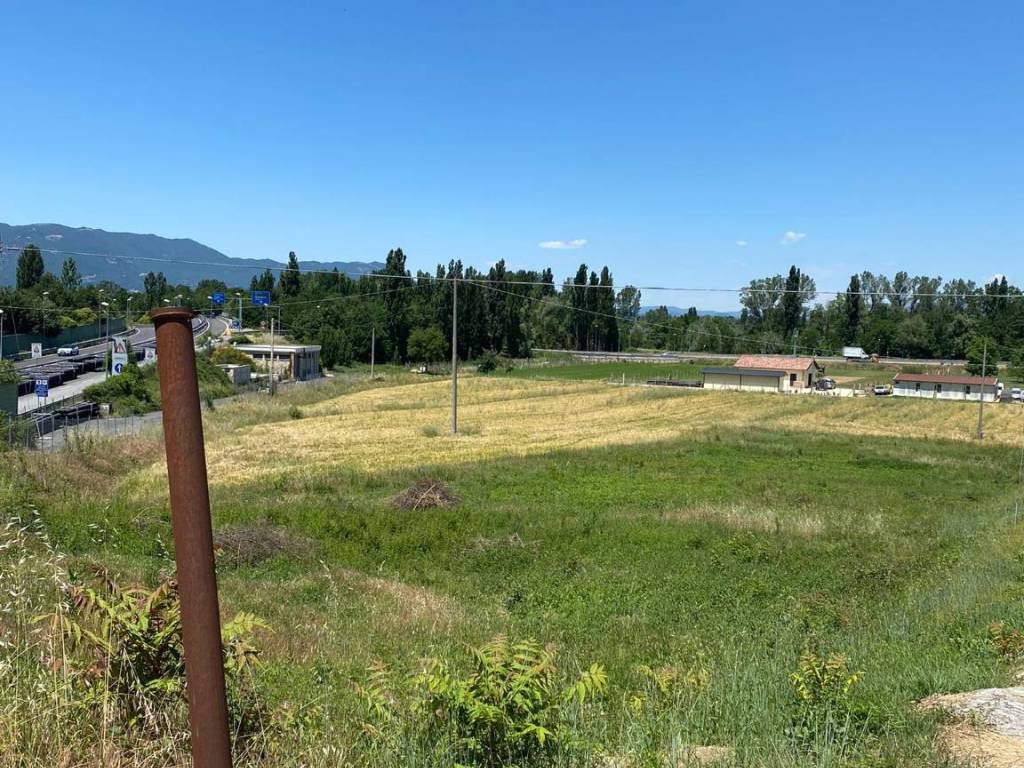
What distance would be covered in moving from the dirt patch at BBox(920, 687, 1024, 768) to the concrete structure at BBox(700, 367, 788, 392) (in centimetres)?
7911

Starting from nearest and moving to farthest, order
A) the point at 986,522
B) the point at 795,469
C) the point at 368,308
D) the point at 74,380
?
the point at 986,522, the point at 795,469, the point at 74,380, the point at 368,308

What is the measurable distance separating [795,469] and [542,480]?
1097cm

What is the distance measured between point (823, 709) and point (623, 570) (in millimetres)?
9054

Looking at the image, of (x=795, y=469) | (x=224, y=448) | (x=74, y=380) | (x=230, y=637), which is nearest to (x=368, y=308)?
(x=74, y=380)

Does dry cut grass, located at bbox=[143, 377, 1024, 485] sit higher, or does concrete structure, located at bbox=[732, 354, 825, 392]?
concrete structure, located at bbox=[732, 354, 825, 392]

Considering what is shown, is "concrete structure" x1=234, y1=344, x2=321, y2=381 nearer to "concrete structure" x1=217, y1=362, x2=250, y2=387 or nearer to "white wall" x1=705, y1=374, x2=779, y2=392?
"concrete structure" x1=217, y1=362, x2=250, y2=387

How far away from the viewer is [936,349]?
124m

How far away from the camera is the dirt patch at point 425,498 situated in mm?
20172

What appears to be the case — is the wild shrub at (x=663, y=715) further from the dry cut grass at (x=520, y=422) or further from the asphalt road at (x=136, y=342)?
the asphalt road at (x=136, y=342)

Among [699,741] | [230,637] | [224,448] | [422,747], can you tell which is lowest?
[224,448]

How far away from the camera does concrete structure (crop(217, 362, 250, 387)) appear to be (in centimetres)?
6875

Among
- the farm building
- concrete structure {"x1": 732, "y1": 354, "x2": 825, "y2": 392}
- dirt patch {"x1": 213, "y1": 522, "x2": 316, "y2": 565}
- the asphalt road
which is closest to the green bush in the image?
the asphalt road

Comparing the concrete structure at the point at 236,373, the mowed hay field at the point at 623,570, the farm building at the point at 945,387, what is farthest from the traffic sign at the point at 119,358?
the farm building at the point at 945,387

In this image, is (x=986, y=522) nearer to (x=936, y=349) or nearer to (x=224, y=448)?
(x=224, y=448)
